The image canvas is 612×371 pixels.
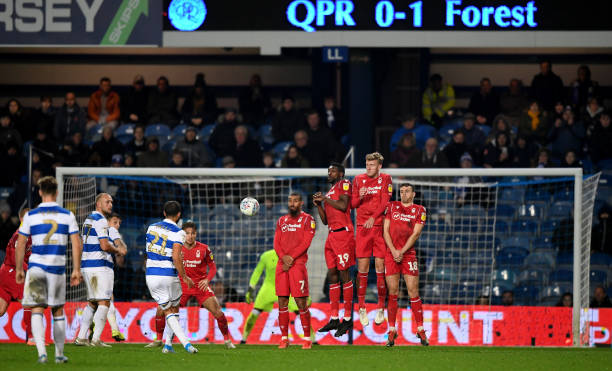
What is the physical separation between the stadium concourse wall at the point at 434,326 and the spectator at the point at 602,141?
373 centimetres

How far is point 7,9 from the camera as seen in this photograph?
53.4ft

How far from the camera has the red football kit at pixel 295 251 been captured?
12648mm

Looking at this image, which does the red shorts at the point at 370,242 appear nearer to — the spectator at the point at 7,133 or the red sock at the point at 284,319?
the red sock at the point at 284,319

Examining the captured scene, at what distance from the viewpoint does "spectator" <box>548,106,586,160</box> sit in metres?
17.9

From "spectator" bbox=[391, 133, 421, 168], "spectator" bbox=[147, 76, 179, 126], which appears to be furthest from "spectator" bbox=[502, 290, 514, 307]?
"spectator" bbox=[147, 76, 179, 126]

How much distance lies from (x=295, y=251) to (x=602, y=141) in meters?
7.27

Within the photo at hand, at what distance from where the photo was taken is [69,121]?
19031 millimetres

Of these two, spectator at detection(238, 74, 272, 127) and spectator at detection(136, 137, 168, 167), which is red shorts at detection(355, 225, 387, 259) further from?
spectator at detection(238, 74, 272, 127)

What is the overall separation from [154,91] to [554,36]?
293 inches

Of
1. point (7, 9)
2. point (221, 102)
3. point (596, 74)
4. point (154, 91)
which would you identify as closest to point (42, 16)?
point (7, 9)

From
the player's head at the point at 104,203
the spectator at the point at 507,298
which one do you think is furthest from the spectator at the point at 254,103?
the player's head at the point at 104,203

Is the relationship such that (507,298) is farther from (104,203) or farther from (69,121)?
(69,121)

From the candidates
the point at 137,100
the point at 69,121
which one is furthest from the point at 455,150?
the point at 69,121

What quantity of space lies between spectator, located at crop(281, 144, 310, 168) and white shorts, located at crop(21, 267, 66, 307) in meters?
7.81
